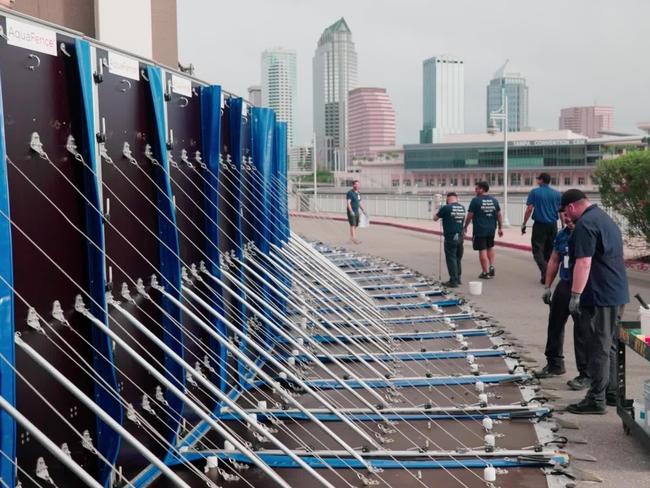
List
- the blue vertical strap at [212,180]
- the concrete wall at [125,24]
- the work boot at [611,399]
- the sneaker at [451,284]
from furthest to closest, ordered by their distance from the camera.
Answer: the sneaker at [451,284]
the concrete wall at [125,24]
the work boot at [611,399]
the blue vertical strap at [212,180]

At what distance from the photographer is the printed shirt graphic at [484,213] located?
1354 centimetres

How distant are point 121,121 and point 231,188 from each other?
2482 mm

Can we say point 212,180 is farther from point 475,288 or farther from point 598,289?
point 475,288

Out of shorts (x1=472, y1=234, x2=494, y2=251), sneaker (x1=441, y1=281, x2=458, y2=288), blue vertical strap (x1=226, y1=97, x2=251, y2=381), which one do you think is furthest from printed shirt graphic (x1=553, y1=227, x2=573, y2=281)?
shorts (x1=472, y1=234, x2=494, y2=251)

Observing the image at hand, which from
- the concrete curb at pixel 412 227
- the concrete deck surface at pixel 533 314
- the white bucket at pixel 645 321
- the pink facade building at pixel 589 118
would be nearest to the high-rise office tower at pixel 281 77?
the concrete curb at pixel 412 227

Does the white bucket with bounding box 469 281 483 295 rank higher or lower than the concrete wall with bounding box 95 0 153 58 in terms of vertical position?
lower

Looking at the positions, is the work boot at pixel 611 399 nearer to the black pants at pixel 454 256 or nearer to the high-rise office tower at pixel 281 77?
the black pants at pixel 454 256

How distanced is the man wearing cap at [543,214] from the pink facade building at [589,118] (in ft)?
584

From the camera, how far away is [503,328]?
10086 millimetres

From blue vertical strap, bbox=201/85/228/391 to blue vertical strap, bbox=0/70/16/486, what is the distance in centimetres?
293

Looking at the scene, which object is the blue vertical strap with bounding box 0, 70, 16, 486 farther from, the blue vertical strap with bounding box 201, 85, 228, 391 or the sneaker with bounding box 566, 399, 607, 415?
the sneaker with bounding box 566, 399, 607, 415

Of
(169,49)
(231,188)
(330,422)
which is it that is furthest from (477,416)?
(169,49)

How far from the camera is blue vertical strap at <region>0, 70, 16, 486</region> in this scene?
315 centimetres

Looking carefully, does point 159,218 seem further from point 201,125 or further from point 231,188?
point 231,188
